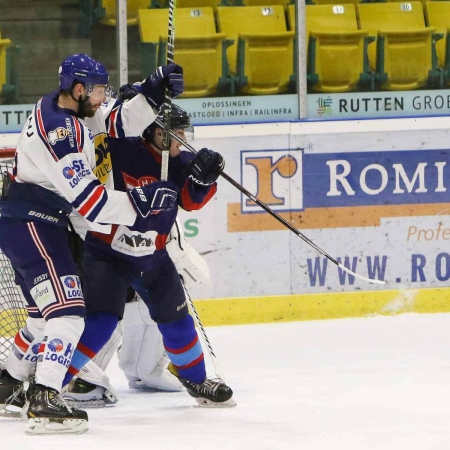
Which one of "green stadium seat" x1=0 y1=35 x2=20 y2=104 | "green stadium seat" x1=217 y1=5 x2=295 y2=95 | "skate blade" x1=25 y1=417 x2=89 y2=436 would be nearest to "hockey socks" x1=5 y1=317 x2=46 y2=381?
"skate blade" x1=25 y1=417 x2=89 y2=436

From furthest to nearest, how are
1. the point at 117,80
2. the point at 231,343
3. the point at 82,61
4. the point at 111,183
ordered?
1. the point at 117,80
2. the point at 231,343
3. the point at 111,183
4. the point at 82,61

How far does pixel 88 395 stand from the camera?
4.50 metres

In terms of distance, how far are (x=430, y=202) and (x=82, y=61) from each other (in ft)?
9.07

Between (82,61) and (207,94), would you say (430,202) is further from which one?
(82,61)

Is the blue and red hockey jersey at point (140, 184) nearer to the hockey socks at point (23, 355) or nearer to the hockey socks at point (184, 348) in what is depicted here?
the hockey socks at point (184, 348)

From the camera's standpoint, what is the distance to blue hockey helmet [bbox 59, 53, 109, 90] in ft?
13.2

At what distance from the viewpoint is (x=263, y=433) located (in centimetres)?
404

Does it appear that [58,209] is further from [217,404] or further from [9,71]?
[9,71]

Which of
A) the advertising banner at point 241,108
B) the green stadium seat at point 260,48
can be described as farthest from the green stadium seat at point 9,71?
the green stadium seat at point 260,48

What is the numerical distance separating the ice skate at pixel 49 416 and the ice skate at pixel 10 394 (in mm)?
371

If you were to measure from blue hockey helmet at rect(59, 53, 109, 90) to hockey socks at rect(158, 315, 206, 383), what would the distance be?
0.90m

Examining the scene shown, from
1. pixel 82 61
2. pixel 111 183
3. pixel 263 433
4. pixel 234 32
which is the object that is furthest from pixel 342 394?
pixel 234 32

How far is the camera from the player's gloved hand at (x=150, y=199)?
400 centimetres

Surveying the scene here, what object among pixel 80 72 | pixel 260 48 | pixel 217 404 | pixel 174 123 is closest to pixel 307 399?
pixel 217 404
